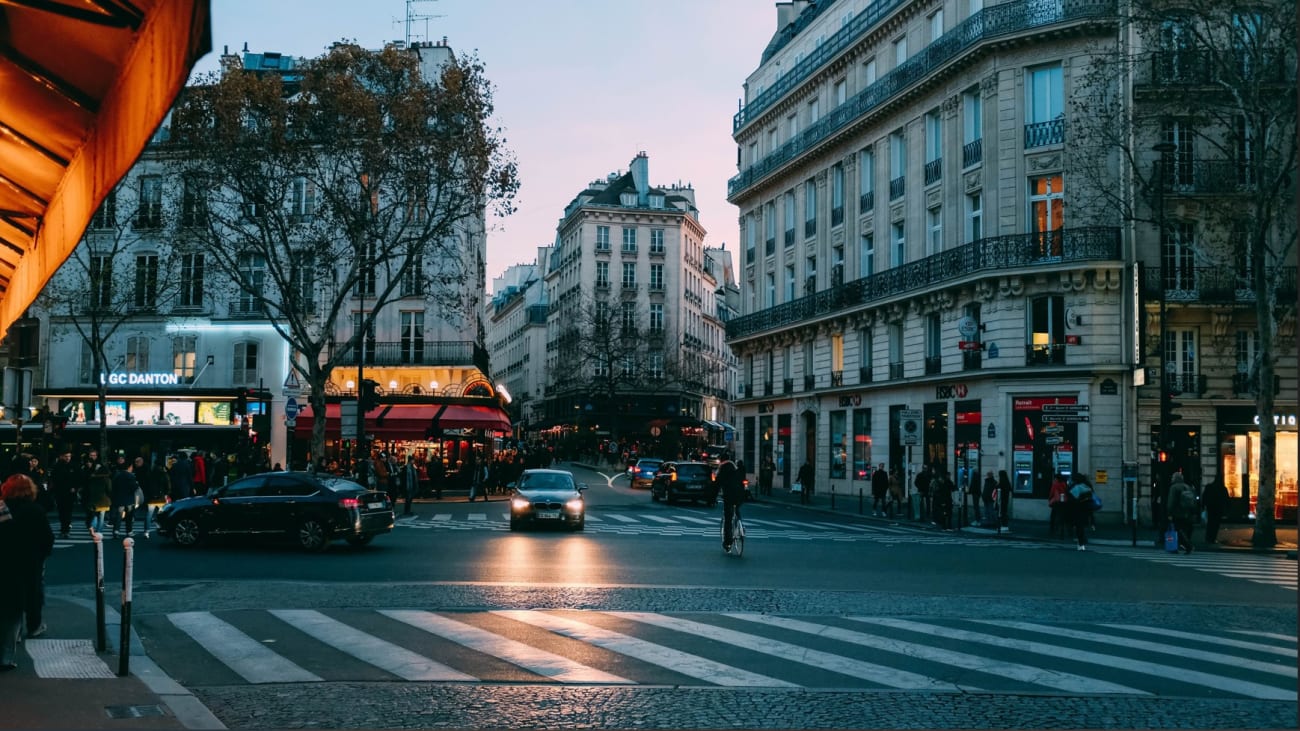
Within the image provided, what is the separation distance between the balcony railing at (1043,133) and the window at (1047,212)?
1.11m

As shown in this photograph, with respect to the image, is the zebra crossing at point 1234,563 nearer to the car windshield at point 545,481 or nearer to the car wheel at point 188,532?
the car windshield at point 545,481

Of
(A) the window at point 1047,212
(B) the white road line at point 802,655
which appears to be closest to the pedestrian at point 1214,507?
(A) the window at point 1047,212

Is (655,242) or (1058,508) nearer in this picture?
(1058,508)

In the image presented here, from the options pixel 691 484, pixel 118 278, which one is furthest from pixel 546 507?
pixel 118 278

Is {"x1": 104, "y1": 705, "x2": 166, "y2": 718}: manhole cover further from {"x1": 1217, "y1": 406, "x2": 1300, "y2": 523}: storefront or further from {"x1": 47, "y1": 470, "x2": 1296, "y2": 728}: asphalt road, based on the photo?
{"x1": 1217, "y1": 406, "x2": 1300, "y2": 523}: storefront

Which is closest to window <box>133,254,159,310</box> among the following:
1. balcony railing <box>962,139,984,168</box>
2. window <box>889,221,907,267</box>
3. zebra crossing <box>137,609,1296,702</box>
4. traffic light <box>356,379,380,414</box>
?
traffic light <box>356,379,380,414</box>

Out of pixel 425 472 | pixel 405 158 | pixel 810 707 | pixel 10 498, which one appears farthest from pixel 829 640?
pixel 425 472

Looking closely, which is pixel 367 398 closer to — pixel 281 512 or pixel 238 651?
pixel 281 512

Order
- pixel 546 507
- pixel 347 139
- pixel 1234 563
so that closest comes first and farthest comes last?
pixel 1234 563, pixel 546 507, pixel 347 139

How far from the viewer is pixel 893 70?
4600 cm

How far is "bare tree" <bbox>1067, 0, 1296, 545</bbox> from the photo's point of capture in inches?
1053

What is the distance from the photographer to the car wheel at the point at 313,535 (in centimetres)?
2144

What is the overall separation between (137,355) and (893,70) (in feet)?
108

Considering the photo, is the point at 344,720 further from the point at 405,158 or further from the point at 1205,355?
the point at 1205,355
